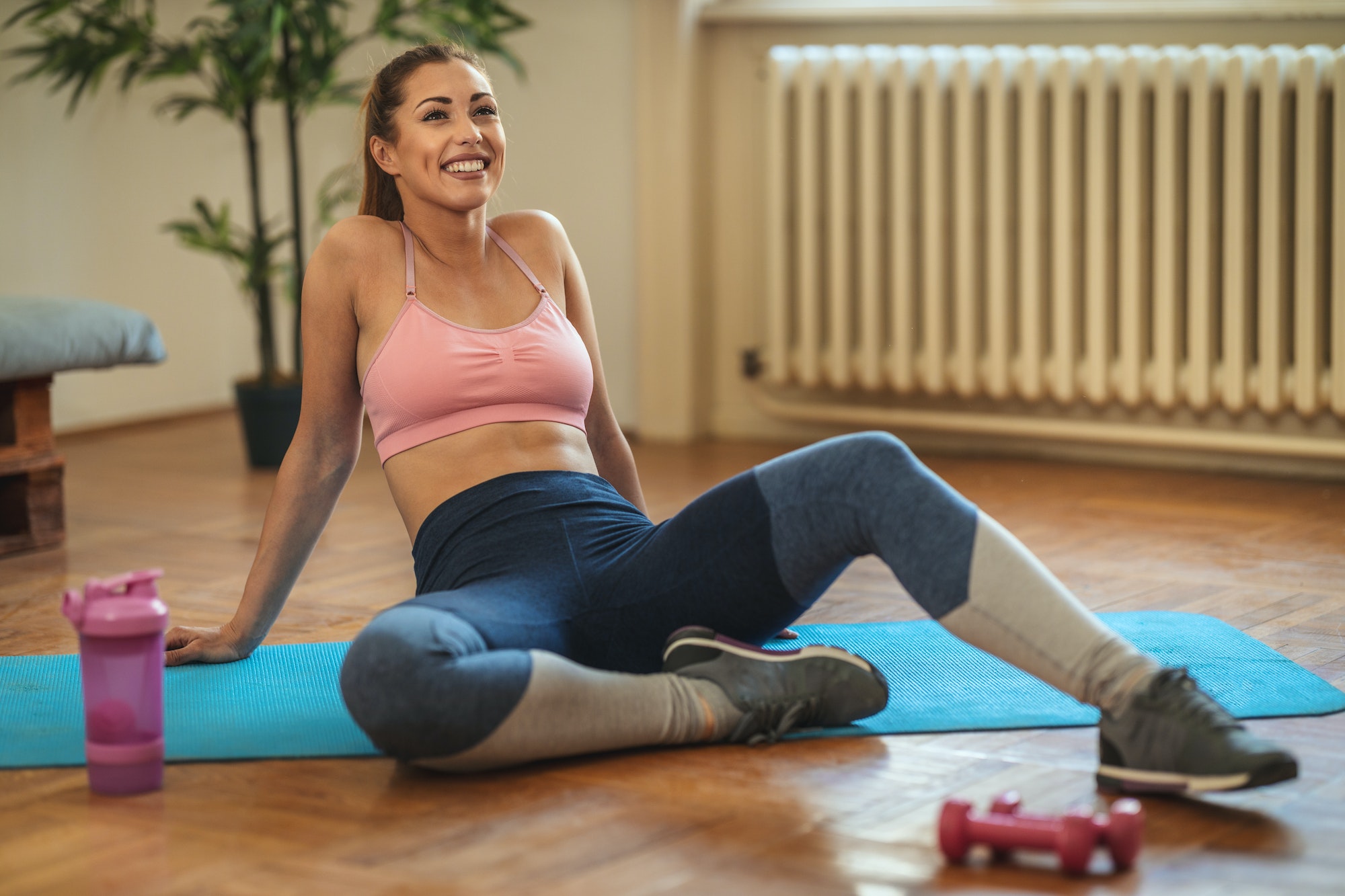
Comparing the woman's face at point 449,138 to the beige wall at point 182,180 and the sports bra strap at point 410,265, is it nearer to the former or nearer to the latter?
the sports bra strap at point 410,265

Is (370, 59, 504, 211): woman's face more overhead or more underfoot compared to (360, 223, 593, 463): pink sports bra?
more overhead

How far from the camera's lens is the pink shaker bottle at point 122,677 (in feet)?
4.63

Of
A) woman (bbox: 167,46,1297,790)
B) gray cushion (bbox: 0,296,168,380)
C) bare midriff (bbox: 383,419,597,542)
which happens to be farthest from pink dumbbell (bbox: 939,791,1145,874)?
gray cushion (bbox: 0,296,168,380)

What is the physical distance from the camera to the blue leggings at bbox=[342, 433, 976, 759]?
1.43 meters

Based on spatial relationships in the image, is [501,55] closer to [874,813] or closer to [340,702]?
[340,702]

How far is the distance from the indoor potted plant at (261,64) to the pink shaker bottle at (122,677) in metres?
2.24

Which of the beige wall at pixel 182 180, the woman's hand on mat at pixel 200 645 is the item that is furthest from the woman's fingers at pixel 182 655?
the beige wall at pixel 182 180

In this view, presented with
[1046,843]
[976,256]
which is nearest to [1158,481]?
[976,256]

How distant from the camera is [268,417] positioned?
3768mm

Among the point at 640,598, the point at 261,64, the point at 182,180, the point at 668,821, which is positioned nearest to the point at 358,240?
the point at 640,598

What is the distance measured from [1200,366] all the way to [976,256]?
1.92 feet

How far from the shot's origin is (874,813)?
1.39 metres

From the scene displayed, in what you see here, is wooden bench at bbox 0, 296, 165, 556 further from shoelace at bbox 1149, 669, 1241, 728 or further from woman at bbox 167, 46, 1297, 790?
shoelace at bbox 1149, 669, 1241, 728

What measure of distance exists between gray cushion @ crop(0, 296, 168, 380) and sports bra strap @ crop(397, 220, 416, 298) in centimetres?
115
